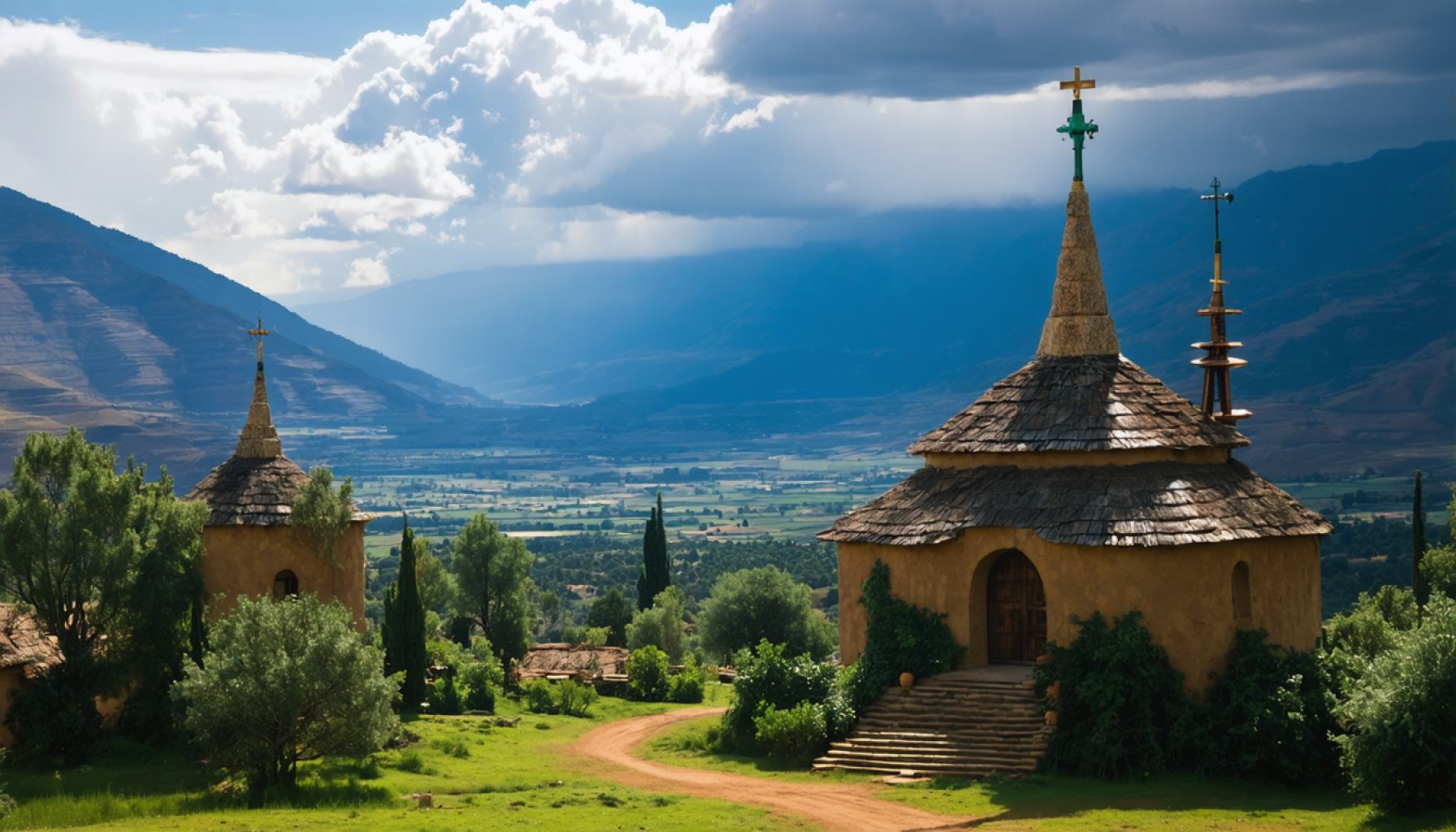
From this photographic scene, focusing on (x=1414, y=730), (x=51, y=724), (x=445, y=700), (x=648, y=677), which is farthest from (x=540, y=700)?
(x=1414, y=730)

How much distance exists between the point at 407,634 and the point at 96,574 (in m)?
9.29

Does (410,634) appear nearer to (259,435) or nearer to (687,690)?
(259,435)

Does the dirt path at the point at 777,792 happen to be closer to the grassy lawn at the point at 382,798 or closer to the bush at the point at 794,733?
the grassy lawn at the point at 382,798

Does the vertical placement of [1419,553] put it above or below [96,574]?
above

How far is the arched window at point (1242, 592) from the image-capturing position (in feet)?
103

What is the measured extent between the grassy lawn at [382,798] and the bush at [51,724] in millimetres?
565

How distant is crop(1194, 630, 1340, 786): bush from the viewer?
1158 inches

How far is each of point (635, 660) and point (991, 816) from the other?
22.7 metres

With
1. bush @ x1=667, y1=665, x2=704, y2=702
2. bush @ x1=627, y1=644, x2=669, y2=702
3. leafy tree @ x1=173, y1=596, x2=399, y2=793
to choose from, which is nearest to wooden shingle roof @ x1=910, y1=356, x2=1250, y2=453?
leafy tree @ x1=173, y1=596, x2=399, y2=793

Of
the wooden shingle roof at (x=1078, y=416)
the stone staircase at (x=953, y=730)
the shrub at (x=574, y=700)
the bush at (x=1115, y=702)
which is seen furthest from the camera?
the shrub at (x=574, y=700)

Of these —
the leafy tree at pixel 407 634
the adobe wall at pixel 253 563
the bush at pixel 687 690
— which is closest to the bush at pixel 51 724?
the adobe wall at pixel 253 563

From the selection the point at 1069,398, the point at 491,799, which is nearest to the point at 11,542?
the point at 491,799

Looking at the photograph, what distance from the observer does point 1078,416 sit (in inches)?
1321

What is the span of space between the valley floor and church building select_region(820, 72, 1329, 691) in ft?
11.3
